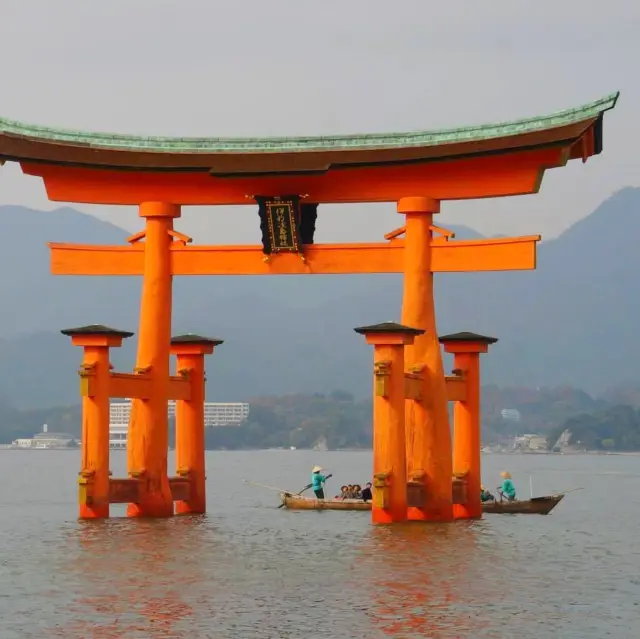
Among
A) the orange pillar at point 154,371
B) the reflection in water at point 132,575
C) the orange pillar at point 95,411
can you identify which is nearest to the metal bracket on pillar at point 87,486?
the orange pillar at point 95,411

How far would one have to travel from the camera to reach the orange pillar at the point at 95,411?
29359 millimetres

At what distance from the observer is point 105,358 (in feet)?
96.6

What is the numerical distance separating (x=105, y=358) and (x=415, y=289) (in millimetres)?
5853

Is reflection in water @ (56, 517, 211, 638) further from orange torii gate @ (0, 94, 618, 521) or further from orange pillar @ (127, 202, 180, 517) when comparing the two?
orange torii gate @ (0, 94, 618, 521)

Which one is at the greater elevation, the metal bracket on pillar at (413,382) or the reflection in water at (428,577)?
the metal bracket on pillar at (413,382)

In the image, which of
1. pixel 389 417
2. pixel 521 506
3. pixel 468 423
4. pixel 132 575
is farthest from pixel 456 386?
pixel 132 575

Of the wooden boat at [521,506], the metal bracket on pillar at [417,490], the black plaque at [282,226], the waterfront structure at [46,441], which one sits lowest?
the wooden boat at [521,506]

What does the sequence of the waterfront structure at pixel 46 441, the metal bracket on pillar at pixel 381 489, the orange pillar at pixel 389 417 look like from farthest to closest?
the waterfront structure at pixel 46 441
the metal bracket on pillar at pixel 381 489
the orange pillar at pixel 389 417

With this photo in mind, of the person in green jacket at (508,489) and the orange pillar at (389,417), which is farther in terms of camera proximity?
the person in green jacket at (508,489)

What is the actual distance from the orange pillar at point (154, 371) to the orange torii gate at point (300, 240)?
1.1 inches

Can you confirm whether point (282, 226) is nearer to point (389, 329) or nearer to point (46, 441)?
point (389, 329)

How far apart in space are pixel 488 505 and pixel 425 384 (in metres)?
5.14

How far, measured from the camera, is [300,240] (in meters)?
30.9

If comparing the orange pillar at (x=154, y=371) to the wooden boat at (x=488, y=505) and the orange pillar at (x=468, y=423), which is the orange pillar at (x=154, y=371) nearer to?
the wooden boat at (x=488, y=505)
